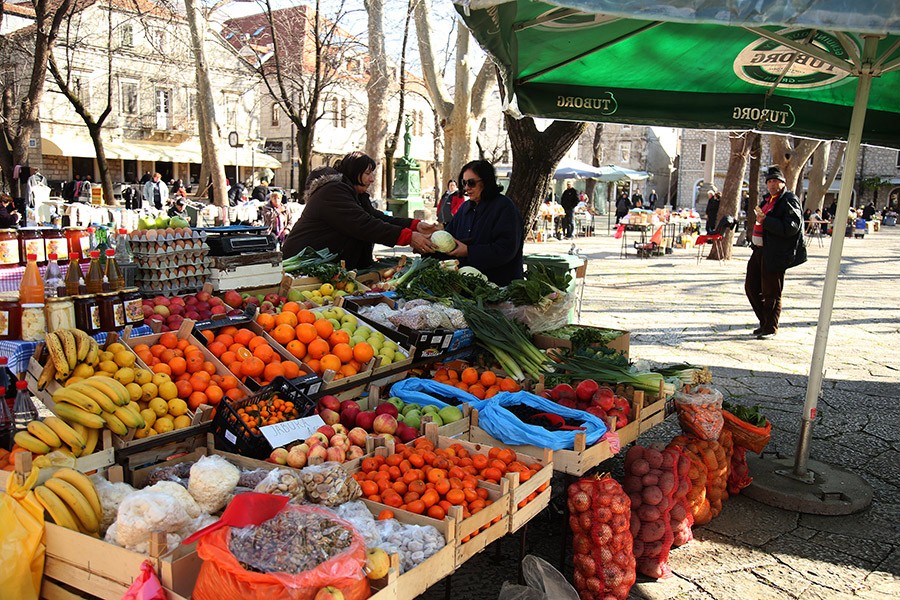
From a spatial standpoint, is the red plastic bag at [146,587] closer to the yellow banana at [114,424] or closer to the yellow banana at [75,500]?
the yellow banana at [75,500]

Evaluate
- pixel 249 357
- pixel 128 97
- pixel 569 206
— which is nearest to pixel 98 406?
pixel 249 357

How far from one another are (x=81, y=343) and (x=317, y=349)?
4.29 ft

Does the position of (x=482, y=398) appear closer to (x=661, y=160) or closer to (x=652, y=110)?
(x=652, y=110)

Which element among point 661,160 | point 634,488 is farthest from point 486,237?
point 661,160

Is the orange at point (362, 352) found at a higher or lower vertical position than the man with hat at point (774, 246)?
lower

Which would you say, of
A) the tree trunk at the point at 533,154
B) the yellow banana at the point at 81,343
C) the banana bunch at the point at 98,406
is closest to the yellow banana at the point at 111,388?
the banana bunch at the point at 98,406

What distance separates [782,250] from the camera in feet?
26.8

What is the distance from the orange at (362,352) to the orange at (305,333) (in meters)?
0.27

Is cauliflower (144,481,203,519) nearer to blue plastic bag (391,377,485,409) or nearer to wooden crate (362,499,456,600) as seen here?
wooden crate (362,499,456,600)

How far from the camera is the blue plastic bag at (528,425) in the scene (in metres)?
3.54

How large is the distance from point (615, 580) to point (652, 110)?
3.55m

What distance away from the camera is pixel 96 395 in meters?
3.03

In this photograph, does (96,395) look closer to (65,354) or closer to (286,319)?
(65,354)

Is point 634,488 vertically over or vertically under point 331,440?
under
